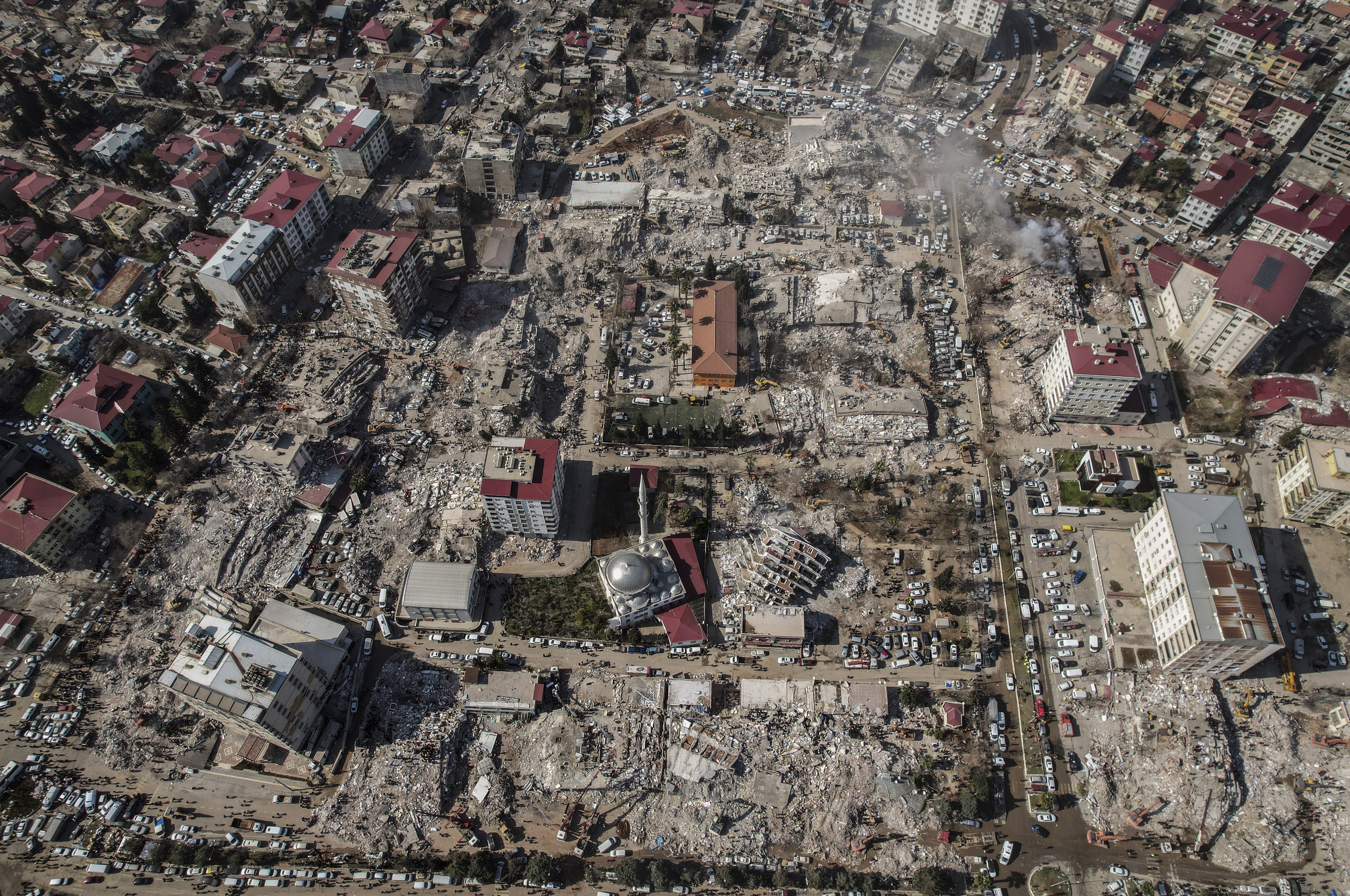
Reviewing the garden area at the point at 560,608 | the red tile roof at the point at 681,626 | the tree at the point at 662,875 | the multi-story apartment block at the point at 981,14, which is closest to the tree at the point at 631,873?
the tree at the point at 662,875

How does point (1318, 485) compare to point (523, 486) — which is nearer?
point (1318, 485)

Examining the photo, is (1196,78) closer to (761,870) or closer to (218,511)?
(761,870)

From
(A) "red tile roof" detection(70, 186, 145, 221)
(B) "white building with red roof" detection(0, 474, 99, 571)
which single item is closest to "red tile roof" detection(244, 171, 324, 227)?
(A) "red tile roof" detection(70, 186, 145, 221)

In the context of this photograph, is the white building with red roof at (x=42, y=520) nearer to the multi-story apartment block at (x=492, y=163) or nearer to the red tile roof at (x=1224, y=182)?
the multi-story apartment block at (x=492, y=163)

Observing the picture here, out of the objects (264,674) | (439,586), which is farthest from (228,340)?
(264,674)

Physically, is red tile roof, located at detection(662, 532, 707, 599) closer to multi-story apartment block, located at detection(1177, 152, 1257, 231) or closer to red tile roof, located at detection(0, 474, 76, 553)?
red tile roof, located at detection(0, 474, 76, 553)

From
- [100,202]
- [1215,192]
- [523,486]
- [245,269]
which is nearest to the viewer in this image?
[523,486]

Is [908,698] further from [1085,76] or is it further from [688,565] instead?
[1085,76]
